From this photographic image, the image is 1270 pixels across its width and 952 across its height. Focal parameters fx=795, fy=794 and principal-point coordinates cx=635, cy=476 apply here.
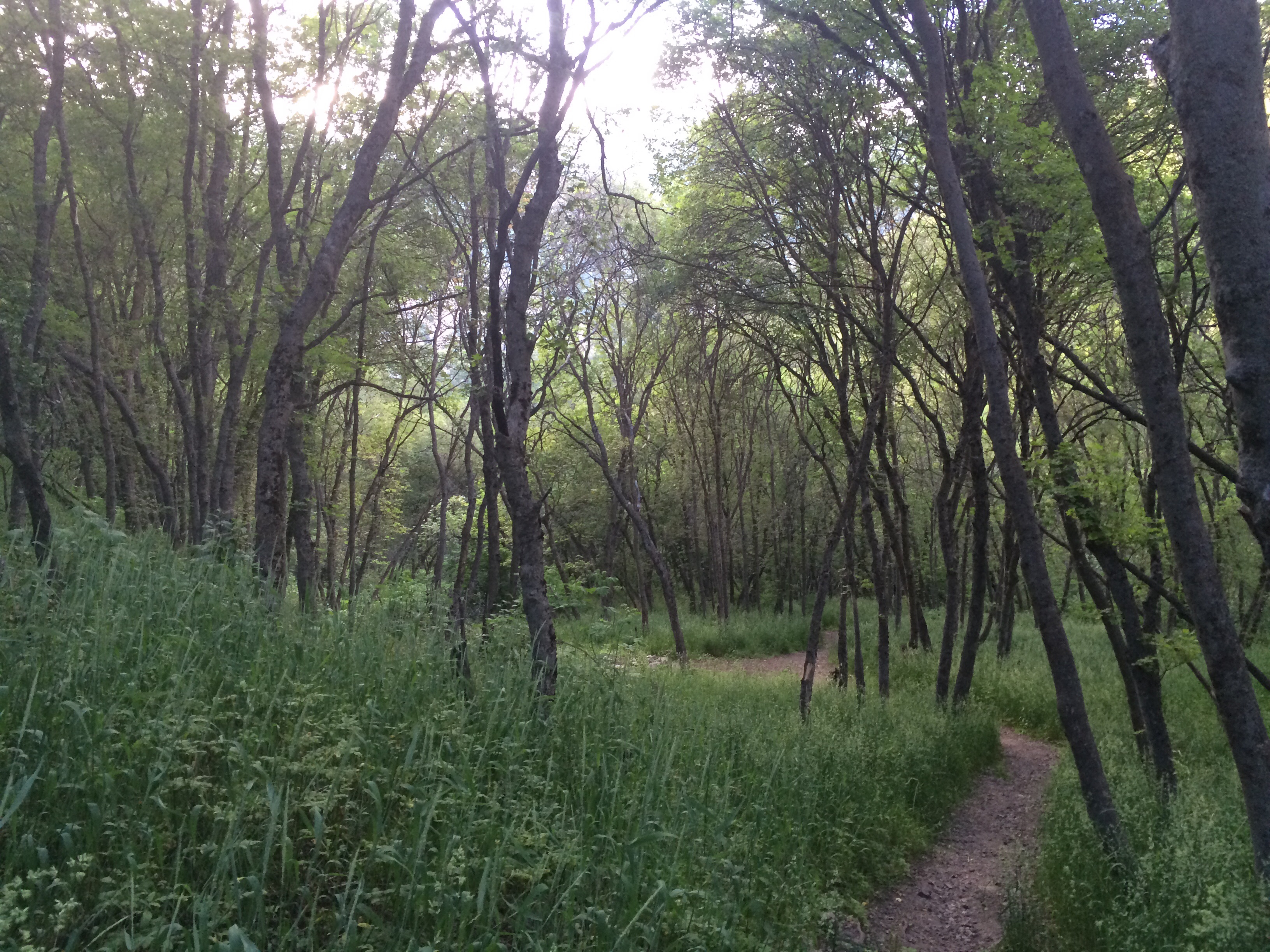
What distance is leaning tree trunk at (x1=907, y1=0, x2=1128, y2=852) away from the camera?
5.27m

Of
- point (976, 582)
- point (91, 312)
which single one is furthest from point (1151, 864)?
point (91, 312)

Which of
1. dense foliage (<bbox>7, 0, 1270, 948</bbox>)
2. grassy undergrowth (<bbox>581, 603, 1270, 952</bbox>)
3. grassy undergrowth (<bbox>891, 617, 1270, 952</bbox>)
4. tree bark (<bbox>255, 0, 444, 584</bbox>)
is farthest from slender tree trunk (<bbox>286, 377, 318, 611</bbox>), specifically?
grassy undergrowth (<bbox>891, 617, 1270, 952</bbox>)

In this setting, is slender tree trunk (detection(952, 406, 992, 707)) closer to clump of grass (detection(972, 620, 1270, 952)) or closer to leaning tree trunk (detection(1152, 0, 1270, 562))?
clump of grass (detection(972, 620, 1270, 952))

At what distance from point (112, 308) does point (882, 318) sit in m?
12.8

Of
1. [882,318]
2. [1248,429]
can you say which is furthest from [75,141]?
[1248,429]

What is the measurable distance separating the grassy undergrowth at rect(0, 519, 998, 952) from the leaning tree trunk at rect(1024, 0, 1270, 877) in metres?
2.16

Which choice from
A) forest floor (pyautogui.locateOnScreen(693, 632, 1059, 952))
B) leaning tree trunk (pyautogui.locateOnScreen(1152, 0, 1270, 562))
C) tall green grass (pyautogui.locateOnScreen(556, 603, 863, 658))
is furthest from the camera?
tall green grass (pyautogui.locateOnScreen(556, 603, 863, 658))

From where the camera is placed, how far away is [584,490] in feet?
83.1

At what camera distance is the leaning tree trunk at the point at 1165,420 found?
141 inches

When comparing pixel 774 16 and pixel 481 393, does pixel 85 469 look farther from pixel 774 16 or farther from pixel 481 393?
pixel 774 16

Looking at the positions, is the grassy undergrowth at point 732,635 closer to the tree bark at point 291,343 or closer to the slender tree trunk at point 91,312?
the slender tree trunk at point 91,312

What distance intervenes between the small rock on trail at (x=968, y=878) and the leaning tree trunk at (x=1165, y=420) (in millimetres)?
1778

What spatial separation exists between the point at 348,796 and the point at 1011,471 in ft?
14.7

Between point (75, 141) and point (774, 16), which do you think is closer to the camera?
point (774, 16)
